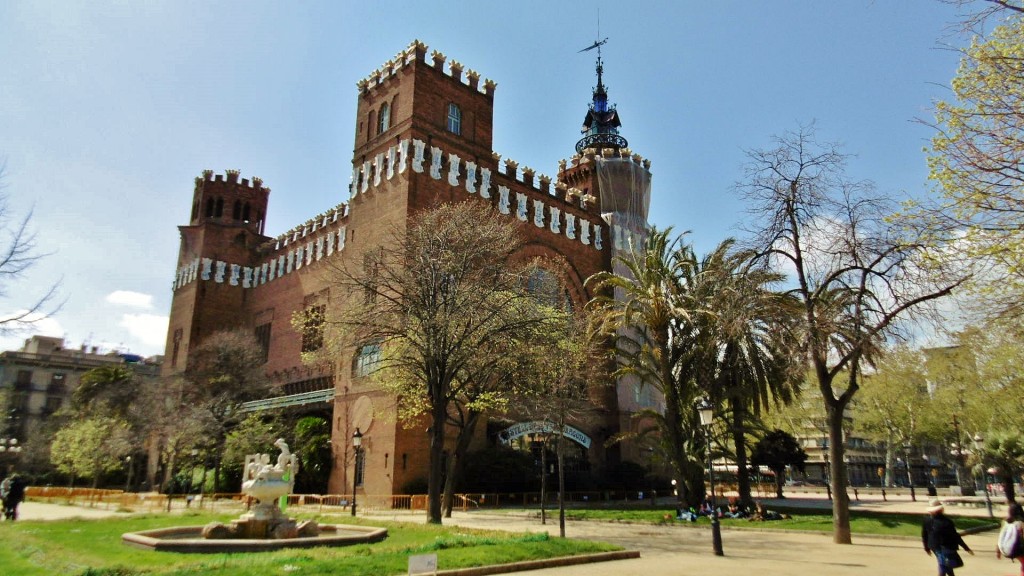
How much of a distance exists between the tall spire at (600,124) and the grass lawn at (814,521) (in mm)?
35915

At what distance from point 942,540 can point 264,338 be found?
143ft

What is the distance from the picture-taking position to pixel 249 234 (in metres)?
50.0

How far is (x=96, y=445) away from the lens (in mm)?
39500

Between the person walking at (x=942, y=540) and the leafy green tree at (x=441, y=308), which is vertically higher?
the leafy green tree at (x=441, y=308)

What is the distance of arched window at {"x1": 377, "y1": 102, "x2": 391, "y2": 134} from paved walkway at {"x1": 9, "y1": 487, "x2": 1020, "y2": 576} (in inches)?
839

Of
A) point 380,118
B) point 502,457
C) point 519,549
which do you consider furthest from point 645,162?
point 519,549

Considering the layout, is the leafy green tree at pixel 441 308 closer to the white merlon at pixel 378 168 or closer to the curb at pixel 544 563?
the curb at pixel 544 563

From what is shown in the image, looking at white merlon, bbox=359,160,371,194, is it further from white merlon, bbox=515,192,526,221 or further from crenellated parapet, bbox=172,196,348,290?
white merlon, bbox=515,192,526,221

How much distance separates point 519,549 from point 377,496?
56.9ft

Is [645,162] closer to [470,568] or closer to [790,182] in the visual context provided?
[790,182]

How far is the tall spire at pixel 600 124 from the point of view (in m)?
56.0

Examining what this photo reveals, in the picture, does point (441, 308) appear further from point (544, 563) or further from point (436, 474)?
point (544, 563)

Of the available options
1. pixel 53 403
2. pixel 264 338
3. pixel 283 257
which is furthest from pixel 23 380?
pixel 283 257

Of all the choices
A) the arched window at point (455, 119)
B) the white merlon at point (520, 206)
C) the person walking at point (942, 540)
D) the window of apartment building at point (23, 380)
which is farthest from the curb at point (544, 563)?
the window of apartment building at point (23, 380)
